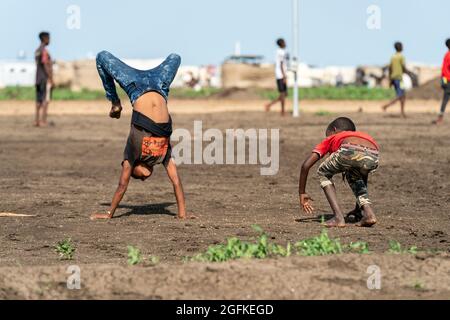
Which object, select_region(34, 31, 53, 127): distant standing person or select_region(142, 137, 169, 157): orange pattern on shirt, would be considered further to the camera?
select_region(34, 31, 53, 127): distant standing person

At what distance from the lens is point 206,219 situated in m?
11.6

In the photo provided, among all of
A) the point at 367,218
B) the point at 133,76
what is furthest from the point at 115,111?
the point at 367,218

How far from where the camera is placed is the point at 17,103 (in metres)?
37.8

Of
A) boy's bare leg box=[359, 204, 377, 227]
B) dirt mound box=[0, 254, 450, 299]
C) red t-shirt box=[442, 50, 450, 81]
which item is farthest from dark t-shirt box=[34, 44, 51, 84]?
dirt mound box=[0, 254, 450, 299]

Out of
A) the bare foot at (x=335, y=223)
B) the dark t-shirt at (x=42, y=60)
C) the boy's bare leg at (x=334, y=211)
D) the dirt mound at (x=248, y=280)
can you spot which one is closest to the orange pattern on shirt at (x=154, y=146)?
the boy's bare leg at (x=334, y=211)

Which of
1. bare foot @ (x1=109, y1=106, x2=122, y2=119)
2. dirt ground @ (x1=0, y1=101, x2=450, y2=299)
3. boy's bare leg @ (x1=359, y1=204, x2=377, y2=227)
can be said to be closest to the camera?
dirt ground @ (x1=0, y1=101, x2=450, y2=299)

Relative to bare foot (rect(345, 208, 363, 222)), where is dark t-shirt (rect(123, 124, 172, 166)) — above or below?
above

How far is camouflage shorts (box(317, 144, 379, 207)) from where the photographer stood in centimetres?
1063

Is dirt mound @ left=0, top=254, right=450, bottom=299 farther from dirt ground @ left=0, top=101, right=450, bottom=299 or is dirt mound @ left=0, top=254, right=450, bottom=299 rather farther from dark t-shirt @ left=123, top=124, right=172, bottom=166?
dark t-shirt @ left=123, top=124, right=172, bottom=166

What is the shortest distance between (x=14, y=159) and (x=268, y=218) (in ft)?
27.2

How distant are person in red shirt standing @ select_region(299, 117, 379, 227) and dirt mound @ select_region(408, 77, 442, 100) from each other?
3099 cm

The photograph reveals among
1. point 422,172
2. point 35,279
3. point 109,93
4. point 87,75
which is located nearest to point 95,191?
point 109,93

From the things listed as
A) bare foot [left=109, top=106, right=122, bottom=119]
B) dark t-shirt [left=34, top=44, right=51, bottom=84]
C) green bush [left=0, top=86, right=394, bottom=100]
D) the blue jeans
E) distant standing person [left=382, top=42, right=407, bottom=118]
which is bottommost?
green bush [left=0, top=86, right=394, bottom=100]
